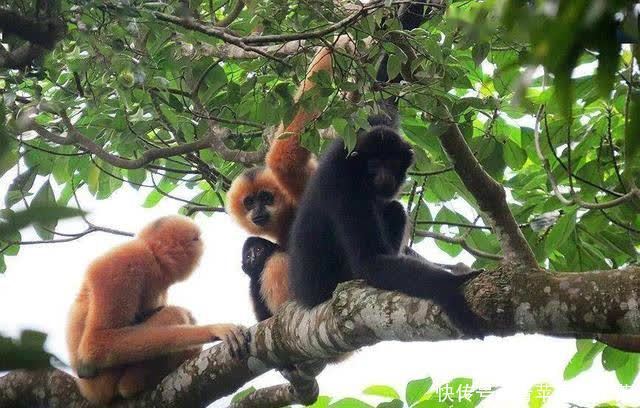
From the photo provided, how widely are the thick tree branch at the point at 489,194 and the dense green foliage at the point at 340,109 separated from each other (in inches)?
5.6

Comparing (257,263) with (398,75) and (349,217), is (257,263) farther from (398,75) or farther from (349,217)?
(398,75)

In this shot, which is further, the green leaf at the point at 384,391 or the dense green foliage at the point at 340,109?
the green leaf at the point at 384,391

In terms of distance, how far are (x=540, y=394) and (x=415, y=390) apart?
936mm

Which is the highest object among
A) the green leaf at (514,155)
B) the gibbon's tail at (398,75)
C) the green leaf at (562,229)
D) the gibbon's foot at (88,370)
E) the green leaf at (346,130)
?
the gibbon's tail at (398,75)

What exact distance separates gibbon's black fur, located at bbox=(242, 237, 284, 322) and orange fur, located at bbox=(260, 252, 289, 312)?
3.5 inches

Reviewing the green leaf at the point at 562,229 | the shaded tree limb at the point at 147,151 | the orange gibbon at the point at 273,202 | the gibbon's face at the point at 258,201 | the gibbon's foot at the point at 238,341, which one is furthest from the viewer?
the gibbon's face at the point at 258,201

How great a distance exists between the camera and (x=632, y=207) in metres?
5.59

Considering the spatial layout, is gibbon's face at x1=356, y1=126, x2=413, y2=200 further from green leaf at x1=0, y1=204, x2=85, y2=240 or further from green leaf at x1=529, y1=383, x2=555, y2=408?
green leaf at x1=0, y1=204, x2=85, y2=240

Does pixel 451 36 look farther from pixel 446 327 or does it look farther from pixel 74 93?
pixel 74 93

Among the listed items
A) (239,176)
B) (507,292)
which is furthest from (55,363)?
(239,176)

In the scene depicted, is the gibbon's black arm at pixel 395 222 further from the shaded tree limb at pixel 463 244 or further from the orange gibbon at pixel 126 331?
the orange gibbon at pixel 126 331

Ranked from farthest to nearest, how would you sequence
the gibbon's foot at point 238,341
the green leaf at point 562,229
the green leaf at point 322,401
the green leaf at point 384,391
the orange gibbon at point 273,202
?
1. the green leaf at point 322,401
2. the green leaf at point 384,391
3. the orange gibbon at point 273,202
4. the green leaf at point 562,229
5. the gibbon's foot at point 238,341

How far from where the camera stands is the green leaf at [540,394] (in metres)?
6.09

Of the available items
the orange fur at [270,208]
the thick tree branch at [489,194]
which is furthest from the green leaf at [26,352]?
the orange fur at [270,208]
